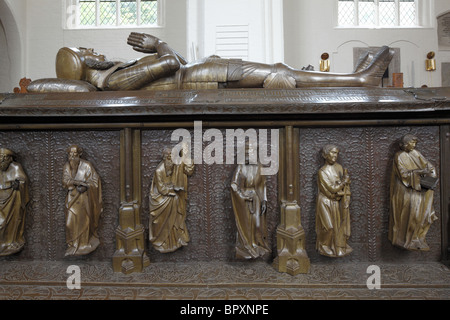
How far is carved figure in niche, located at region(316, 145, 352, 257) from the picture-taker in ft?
7.86

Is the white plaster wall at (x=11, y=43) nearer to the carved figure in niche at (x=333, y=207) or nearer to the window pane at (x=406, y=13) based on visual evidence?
the carved figure in niche at (x=333, y=207)

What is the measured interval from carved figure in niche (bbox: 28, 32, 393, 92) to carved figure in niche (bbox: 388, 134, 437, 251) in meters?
0.71

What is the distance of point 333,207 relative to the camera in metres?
2.42

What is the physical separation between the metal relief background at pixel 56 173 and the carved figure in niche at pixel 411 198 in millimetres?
2213

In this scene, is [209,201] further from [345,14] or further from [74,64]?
[345,14]

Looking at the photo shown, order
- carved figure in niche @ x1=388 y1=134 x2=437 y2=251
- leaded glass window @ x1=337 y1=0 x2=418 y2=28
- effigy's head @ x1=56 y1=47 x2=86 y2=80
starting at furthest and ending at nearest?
leaded glass window @ x1=337 y1=0 x2=418 y2=28
effigy's head @ x1=56 y1=47 x2=86 y2=80
carved figure in niche @ x1=388 y1=134 x2=437 y2=251

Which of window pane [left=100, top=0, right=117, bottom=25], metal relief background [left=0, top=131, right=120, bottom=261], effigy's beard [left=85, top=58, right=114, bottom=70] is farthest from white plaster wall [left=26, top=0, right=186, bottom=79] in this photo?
metal relief background [left=0, top=131, right=120, bottom=261]

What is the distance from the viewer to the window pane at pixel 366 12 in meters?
9.70

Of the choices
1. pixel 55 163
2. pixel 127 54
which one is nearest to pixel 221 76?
pixel 55 163

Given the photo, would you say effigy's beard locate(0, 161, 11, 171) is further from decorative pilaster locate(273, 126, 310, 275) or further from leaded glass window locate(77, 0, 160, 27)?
leaded glass window locate(77, 0, 160, 27)

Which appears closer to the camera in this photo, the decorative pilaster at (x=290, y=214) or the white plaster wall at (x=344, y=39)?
the decorative pilaster at (x=290, y=214)

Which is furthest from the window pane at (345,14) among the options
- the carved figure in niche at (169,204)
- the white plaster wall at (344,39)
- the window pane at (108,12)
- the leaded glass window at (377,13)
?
the carved figure in niche at (169,204)

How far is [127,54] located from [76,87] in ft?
23.9

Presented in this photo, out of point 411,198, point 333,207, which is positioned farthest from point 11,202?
point 411,198
